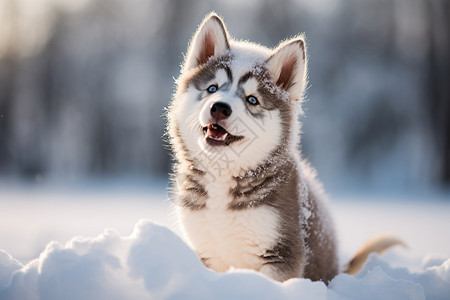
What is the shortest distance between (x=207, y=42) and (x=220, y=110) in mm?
985

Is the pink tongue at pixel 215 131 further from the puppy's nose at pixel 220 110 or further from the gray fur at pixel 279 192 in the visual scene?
the gray fur at pixel 279 192

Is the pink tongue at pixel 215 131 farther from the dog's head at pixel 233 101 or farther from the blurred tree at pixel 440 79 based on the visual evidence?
the blurred tree at pixel 440 79

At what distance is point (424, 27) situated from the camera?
53.0 feet

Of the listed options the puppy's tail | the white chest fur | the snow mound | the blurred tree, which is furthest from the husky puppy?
the blurred tree

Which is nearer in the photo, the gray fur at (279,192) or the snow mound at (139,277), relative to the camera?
the snow mound at (139,277)

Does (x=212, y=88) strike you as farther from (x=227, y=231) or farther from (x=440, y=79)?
(x=440, y=79)

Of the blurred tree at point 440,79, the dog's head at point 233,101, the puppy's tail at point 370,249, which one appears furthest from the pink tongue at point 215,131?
the blurred tree at point 440,79

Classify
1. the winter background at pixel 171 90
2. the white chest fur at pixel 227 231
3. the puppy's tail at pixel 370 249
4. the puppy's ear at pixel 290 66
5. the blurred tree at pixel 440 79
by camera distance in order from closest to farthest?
1. the white chest fur at pixel 227 231
2. the puppy's ear at pixel 290 66
3. the puppy's tail at pixel 370 249
4. the blurred tree at pixel 440 79
5. the winter background at pixel 171 90

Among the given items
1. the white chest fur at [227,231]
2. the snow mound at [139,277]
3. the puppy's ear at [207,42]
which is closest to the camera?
the snow mound at [139,277]

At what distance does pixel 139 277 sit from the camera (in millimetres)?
2098

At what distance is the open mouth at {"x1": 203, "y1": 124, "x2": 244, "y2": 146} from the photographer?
296 cm

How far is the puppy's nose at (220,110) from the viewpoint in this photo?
9.30 ft

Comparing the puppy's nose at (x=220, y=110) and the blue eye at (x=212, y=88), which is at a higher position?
the blue eye at (x=212, y=88)

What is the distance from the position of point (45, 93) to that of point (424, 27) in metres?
15.8
